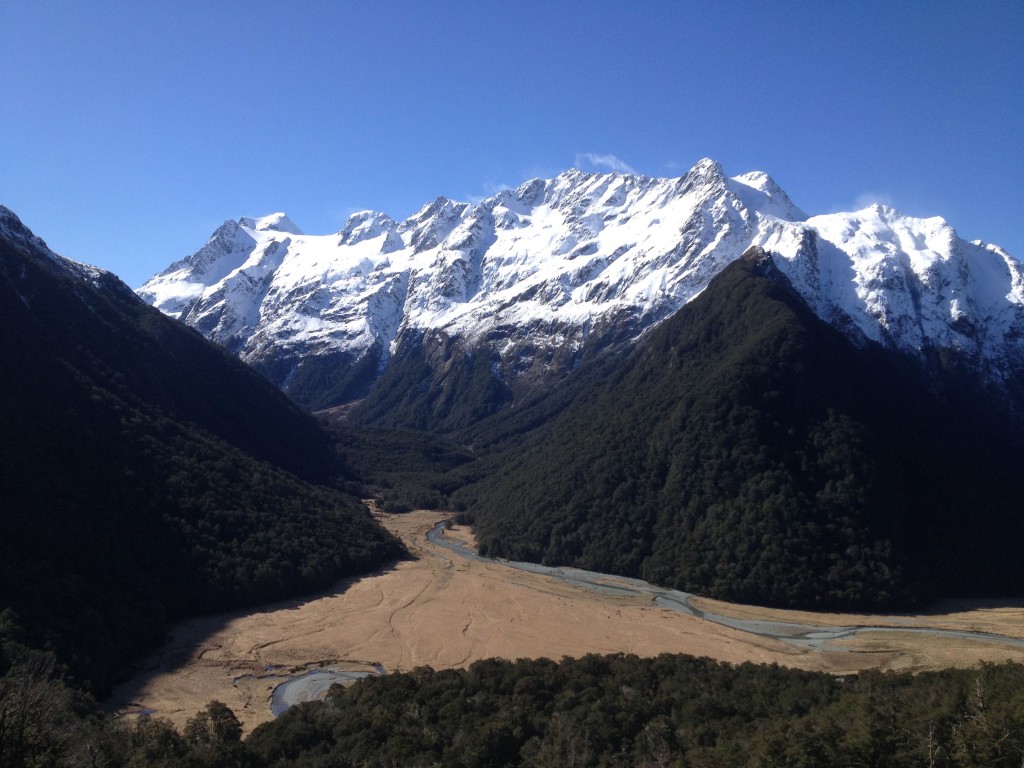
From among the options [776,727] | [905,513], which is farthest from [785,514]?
[776,727]

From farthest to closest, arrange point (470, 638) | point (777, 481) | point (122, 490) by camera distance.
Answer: point (777, 481) < point (122, 490) < point (470, 638)

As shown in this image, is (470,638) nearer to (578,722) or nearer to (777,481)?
(578,722)

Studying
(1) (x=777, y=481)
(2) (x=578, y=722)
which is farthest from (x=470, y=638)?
(1) (x=777, y=481)

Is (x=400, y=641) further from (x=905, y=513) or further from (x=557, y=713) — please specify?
(x=905, y=513)

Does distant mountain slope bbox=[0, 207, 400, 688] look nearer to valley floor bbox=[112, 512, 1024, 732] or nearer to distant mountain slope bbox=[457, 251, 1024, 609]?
valley floor bbox=[112, 512, 1024, 732]

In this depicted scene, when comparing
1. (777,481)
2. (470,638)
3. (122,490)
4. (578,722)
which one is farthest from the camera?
(777,481)

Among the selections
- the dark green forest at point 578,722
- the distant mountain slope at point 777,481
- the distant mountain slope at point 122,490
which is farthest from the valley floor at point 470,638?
the dark green forest at point 578,722

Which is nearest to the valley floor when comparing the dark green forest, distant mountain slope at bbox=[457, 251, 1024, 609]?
distant mountain slope at bbox=[457, 251, 1024, 609]
